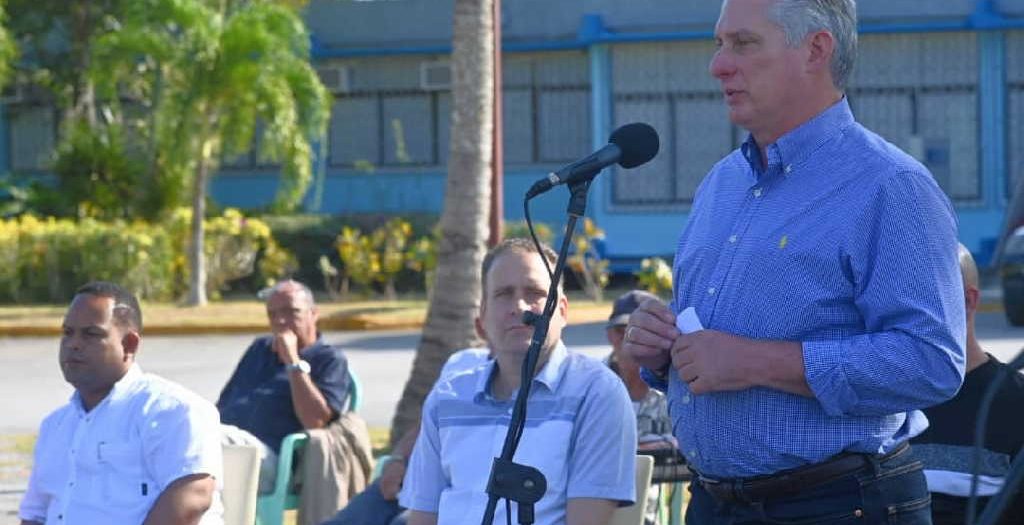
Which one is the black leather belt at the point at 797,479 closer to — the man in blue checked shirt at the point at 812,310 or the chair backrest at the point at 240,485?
the man in blue checked shirt at the point at 812,310

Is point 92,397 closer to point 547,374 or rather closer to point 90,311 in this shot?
point 90,311

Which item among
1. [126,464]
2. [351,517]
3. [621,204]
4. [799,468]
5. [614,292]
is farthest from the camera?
[621,204]

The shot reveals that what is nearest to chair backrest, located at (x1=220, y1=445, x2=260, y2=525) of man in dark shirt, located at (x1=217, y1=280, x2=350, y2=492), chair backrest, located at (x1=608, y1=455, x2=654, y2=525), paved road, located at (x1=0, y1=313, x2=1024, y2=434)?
man in dark shirt, located at (x1=217, y1=280, x2=350, y2=492)

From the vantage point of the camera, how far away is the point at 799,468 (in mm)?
3467

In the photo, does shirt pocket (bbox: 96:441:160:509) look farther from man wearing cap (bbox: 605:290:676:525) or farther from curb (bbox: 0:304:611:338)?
curb (bbox: 0:304:611:338)

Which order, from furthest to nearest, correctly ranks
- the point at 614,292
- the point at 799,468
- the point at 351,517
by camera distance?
the point at 614,292, the point at 351,517, the point at 799,468

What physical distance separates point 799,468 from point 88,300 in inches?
123

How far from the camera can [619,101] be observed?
1044 inches

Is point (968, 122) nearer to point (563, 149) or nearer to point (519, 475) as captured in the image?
point (563, 149)

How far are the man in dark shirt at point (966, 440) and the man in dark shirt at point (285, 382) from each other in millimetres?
3563

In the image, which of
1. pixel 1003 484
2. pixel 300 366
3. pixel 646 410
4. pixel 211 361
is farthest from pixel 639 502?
pixel 211 361

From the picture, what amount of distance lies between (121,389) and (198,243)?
55.9 ft

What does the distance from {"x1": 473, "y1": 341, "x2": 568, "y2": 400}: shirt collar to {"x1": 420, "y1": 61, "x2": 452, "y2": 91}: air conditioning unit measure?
2263 cm

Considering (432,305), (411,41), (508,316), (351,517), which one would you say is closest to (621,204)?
(411,41)
